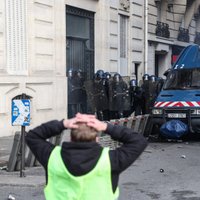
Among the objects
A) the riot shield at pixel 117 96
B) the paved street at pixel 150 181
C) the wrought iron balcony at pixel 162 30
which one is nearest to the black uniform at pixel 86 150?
the paved street at pixel 150 181

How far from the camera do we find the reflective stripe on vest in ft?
9.02

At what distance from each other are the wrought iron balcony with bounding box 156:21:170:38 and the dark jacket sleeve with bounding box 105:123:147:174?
23.5 metres

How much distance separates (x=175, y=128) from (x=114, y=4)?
30.2 feet

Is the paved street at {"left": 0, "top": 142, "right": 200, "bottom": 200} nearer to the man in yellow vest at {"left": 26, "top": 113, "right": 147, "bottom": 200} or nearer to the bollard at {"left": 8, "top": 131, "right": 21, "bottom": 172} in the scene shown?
the bollard at {"left": 8, "top": 131, "right": 21, "bottom": 172}

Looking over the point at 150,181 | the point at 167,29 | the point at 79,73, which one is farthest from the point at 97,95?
the point at 167,29

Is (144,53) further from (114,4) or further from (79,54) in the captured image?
(79,54)

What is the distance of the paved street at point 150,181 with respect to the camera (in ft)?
23.8

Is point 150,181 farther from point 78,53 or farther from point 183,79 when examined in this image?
point 78,53

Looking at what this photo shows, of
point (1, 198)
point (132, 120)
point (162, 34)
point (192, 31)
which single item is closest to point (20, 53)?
point (132, 120)

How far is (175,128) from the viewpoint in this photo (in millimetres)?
13500

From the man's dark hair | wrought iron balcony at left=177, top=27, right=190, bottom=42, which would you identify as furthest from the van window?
wrought iron balcony at left=177, top=27, right=190, bottom=42

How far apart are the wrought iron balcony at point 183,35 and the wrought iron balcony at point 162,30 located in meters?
2.44

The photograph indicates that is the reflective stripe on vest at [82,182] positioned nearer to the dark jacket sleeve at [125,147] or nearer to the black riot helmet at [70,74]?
the dark jacket sleeve at [125,147]

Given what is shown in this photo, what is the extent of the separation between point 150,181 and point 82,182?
18.8 feet
